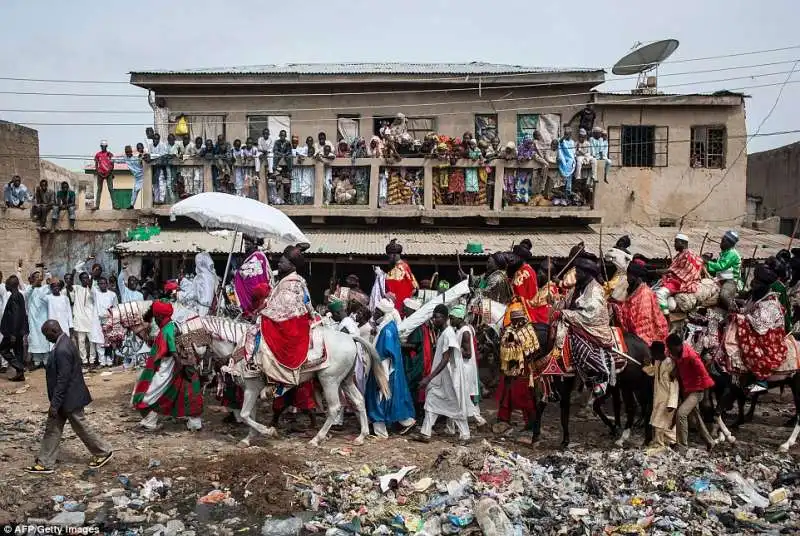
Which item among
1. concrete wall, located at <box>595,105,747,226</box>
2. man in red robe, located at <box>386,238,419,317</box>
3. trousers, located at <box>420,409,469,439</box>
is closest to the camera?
trousers, located at <box>420,409,469,439</box>

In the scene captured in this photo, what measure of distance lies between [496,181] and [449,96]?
2.94 metres

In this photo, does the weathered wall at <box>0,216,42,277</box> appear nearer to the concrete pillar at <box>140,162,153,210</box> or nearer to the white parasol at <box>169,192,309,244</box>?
the concrete pillar at <box>140,162,153,210</box>

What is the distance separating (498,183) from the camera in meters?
16.8

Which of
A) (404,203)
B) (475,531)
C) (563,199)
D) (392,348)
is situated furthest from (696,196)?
(475,531)

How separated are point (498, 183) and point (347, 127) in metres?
4.29

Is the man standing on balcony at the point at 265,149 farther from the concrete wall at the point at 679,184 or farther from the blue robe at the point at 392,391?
the concrete wall at the point at 679,184

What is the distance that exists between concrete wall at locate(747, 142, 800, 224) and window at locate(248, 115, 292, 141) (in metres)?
16.0

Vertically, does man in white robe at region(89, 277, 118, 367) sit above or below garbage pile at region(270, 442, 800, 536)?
above

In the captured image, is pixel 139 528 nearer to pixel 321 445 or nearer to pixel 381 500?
pixel 381 500

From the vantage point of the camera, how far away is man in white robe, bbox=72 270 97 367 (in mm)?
13703

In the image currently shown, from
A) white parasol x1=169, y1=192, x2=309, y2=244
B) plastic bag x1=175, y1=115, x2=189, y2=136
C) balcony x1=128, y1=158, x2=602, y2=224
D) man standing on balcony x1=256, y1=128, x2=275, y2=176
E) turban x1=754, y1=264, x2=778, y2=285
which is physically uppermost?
plastic bag x1=175, y1=115, x2=189, y2=136

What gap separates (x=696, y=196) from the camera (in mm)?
19781

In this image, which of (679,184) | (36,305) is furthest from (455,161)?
(36,305)

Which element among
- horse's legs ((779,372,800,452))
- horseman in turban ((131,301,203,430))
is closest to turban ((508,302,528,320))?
horse's legs ((779,372,800,452))
